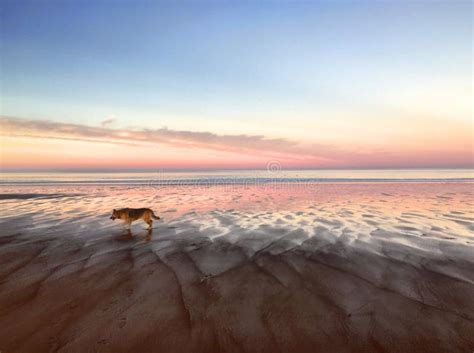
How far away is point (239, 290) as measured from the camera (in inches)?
177

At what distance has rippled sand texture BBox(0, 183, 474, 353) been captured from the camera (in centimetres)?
320

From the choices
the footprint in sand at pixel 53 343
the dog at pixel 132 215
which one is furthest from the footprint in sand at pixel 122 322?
the dog at pixel 132 215

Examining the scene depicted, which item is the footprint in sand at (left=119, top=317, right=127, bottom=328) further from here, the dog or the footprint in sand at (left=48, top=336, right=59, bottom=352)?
the dog

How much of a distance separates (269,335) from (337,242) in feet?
15.9

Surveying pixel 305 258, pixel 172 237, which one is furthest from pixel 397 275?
pixel 172 237

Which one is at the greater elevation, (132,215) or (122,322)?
(132,215)

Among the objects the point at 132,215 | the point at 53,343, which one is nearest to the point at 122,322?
the point at 53,343

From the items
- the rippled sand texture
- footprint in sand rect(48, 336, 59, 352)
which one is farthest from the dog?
footprint in sand rect(48, 336, 59, 352)

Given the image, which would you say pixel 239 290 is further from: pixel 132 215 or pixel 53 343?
pixel 132 215

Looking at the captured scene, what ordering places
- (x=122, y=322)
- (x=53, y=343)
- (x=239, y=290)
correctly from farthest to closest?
(x=239, y=290) → (x=122, y=322) → (x=53, y=343)

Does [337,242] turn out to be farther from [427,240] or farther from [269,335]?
[269,335]

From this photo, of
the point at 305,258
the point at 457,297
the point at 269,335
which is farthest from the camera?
the point at 305,258

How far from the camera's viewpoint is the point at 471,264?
5.46m

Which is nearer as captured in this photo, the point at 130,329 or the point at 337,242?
the point at 130,329
